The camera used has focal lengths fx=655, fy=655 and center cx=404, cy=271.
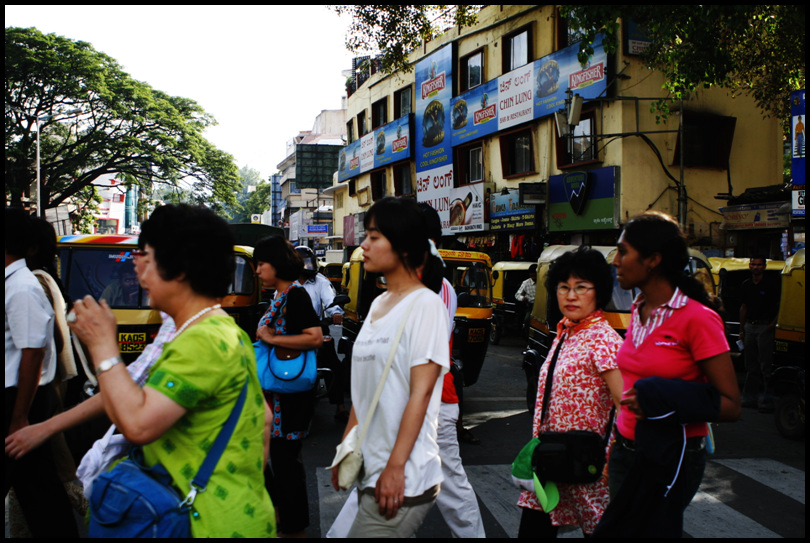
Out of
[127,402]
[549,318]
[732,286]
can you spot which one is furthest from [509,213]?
[127,402]

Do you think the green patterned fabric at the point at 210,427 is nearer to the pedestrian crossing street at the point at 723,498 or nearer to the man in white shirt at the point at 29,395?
the man in white shirt at the point at 29,395

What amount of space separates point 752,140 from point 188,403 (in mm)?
19360

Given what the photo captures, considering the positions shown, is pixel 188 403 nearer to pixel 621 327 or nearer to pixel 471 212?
pixel 621 327

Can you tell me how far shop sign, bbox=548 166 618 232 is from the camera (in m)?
16.6

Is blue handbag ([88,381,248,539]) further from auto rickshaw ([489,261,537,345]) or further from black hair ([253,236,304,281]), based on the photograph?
auto rickshaw ([489,261,537,345])

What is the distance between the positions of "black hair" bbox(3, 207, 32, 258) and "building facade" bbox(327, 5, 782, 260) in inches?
569

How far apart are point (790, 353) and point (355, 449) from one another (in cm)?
621

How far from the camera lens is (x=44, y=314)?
2959mm

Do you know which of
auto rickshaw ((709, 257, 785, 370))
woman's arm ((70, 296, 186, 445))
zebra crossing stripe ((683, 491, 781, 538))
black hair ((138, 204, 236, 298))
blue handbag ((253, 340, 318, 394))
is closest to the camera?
woman's arm ((70, 296, 186, 445))

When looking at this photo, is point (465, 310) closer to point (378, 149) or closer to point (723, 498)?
point (723, 498)

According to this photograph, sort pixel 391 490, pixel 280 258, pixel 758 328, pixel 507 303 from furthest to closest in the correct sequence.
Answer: pixel 507 303, pixel 758 328, pixel 280 258, pixel 391 490

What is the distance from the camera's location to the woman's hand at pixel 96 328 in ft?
6.18

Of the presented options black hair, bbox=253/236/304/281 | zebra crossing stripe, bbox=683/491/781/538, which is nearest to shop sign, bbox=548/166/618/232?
zebra crossing stripe, bbox=683/491/781/538

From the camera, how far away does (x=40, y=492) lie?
2.88 m
